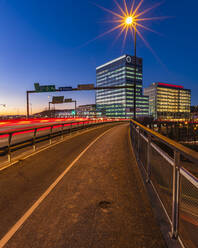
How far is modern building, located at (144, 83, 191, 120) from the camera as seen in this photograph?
6811 inches

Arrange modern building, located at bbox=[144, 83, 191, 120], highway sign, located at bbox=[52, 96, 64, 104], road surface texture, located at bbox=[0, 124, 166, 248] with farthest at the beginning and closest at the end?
modern building, located at bbox=[144, 83, 191, 120] < highway sign, located at bbox=[52, 96, 64, 104] < road surface texture, located at bbox=[0, 124, 166, 248]

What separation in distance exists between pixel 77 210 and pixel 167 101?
640 ft

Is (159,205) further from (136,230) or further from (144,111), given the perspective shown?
(144,111)

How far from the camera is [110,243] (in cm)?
256

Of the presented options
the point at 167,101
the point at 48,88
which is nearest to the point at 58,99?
the point at 48,88

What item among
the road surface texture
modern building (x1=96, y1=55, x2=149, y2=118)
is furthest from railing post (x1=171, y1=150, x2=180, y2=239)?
modern building (x1=96, y1=55, x2=149, y2=118)

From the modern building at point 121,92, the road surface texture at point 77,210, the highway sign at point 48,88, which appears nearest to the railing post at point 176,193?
the road surface texture at point 77,210

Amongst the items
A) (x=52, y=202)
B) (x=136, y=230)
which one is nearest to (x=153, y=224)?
(x=136, y=230)

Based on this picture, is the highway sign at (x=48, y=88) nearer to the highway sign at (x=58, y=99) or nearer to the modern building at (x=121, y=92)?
the highway sign at (x=58, y=99)

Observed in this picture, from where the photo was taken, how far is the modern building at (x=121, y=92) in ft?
477

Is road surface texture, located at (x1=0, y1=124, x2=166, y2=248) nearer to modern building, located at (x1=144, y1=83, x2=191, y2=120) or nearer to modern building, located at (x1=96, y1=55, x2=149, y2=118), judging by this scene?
modern building, located at (x1=96, y1=55, x2=149, y2=118)

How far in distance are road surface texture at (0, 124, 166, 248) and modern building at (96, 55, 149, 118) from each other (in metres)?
136

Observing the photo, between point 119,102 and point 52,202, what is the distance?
147 meters

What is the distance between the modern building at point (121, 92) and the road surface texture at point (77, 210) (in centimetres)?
13622
